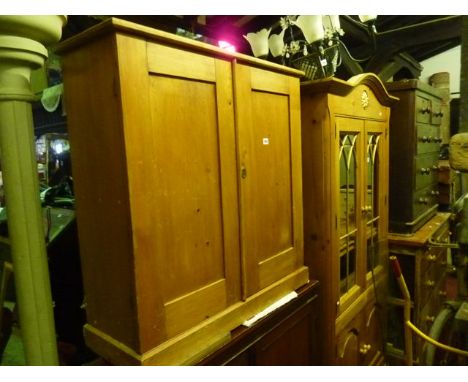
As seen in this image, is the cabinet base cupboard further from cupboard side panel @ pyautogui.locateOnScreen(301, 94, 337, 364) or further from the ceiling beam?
the ceiling beam

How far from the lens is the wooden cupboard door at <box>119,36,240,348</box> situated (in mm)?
1001

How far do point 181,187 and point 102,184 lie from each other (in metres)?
0.25

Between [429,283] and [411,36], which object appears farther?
[411,36]

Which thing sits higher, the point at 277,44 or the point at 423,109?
the point at 277,44

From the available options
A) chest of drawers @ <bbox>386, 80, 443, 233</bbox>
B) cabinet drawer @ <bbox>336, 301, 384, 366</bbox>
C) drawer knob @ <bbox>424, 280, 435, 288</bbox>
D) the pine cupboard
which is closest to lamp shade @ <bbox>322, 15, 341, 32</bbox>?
the pine cupboard

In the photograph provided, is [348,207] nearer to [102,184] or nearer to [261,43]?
[261,43]

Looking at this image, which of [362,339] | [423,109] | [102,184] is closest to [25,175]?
[102,184]

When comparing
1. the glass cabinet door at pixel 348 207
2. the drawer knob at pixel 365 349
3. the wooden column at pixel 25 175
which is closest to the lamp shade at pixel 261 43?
the glass cabinet door at pixel 348 207

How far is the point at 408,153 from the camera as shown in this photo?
102 inches

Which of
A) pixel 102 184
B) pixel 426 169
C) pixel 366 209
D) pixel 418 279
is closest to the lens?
pixel 102 184

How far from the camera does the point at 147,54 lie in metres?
0.99

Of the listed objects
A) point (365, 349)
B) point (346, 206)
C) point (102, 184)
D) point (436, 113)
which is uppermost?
point (436, 113)

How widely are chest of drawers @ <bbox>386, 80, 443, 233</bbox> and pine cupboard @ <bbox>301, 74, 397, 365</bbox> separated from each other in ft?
0.78
